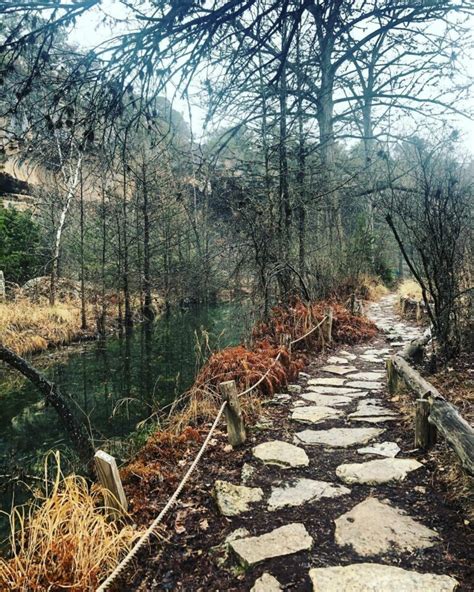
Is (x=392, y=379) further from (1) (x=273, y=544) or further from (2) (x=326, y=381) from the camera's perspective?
(1) (x=273, y=544)

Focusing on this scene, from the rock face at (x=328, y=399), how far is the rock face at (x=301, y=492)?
162cm

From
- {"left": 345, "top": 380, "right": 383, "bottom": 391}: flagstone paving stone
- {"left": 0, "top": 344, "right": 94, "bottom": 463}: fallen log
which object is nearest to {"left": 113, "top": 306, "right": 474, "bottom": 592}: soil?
{"left": 0, "top": 344, "right": 94, "bottom": 463}: fallen log

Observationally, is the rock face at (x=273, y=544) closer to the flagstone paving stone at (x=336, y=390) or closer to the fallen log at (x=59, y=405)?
the fallen log at (x=59, y=405)

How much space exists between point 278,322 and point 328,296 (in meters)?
3.48

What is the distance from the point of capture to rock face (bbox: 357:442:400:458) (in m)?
3.27

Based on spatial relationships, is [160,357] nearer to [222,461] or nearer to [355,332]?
[355,332]

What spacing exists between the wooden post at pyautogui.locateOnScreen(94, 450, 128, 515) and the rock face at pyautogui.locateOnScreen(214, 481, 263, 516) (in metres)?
0.62

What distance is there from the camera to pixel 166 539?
2484 mm

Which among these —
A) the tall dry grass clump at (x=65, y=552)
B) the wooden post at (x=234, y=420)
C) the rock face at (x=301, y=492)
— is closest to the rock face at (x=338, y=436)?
the wooden post at (x=234, y=420)

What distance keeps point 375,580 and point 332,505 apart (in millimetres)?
707

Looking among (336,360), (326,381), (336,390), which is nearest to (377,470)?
(336,390)

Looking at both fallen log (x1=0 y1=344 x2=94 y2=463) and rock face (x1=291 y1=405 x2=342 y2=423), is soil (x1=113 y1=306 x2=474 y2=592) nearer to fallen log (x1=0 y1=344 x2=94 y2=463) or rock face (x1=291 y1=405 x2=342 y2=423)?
rock face (x1=291 y1=405 x2=342 y2=423)

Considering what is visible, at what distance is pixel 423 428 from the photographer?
125 inches

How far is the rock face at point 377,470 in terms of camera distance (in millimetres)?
2889
